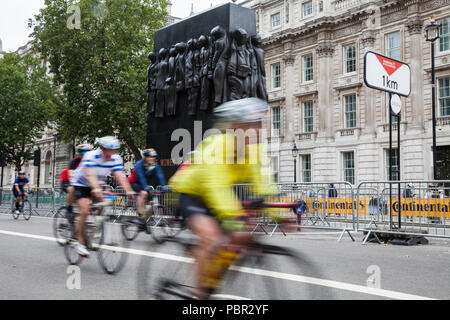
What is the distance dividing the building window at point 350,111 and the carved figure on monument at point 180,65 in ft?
59.6

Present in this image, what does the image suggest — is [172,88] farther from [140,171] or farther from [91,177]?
[91,177]

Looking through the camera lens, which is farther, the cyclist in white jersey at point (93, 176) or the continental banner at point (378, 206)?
the continental banner at point (378, 206)

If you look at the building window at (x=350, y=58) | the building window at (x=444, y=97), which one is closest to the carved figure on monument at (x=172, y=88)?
the building window at (x=444, y=97)

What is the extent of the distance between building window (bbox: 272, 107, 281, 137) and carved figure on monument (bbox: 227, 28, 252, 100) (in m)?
22.0

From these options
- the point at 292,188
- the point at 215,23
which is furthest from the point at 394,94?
the point at 215,23

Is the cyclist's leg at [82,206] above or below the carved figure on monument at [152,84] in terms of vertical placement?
below

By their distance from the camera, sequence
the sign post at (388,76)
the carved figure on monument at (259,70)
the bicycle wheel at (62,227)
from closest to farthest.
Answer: the bicycle wheel at (62,227), the sign post at (388,76), the carved figure on monument at (259,70)

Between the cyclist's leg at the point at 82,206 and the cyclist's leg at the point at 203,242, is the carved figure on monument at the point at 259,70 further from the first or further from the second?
the cyclist's leg at the point at 203,242

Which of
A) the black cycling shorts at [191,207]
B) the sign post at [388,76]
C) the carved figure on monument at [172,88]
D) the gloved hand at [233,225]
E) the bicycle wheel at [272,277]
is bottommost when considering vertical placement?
the bicycle wheel at [272,277]

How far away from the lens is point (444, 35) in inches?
1117

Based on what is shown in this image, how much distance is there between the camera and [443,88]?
92.4 ft

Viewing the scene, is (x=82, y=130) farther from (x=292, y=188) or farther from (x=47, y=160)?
(x=47, y=160)

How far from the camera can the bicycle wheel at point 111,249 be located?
21.2 ft

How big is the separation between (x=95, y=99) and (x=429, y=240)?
2598cm
